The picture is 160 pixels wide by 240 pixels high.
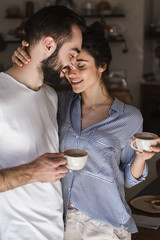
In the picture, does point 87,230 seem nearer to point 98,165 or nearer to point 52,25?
point 98,165

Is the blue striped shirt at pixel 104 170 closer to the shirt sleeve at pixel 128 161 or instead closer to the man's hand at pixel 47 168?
the shirt sleeve at pixel 128 161

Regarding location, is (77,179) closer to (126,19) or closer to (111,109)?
(111,109)

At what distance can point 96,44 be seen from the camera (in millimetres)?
2012

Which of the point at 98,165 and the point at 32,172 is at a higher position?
the point at 32,172

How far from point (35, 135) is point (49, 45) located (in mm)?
→ 408

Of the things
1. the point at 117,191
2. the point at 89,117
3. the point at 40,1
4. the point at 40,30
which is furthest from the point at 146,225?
the point at 40,1

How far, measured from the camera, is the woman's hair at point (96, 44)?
2.00 m

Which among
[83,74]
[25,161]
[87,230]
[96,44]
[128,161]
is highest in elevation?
[96,44]

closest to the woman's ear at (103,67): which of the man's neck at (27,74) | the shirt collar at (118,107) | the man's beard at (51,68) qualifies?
the shirt collar at (118,107)

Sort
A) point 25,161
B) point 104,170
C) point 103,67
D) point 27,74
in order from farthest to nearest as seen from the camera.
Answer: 1. point 103,67
2. point 104,170
3. point 27,74
4. point 25,161

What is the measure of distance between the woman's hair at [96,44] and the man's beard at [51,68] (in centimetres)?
28

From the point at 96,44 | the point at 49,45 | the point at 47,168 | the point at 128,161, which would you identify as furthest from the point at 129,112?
the point at 47,168

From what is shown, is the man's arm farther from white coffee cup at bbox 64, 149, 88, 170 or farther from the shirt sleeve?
the shirt sleeve

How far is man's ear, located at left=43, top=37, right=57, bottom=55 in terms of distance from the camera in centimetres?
169
